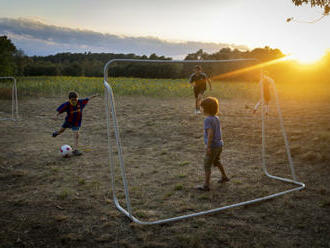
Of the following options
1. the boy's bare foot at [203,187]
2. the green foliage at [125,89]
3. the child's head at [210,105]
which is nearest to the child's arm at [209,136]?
the child's head at [210,105]

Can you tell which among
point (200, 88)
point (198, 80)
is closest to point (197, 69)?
point (198, 80)

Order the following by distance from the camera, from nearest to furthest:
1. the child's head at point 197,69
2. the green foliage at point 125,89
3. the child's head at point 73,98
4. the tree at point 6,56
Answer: the child's head at point 73,98 < the child's head at point 197,69 < the green foliage at point 125,89 < the tree at point 6,56

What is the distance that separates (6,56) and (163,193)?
36.8 meters

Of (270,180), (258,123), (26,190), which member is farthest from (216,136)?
(258,123)

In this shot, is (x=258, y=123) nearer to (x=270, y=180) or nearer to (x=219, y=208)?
(x=270, y=180)

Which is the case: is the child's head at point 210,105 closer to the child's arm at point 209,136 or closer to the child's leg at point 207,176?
the child's arm at point 209,136

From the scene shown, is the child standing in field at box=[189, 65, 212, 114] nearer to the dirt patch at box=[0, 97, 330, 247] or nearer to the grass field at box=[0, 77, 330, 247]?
the grass field at box=[0, 77, 330, 247]

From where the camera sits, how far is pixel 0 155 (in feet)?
23.1

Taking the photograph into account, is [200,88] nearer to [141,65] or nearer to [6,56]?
[141,65]

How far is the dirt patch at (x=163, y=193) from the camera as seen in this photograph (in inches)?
129

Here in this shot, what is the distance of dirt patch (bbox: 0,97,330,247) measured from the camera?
327 centimetres

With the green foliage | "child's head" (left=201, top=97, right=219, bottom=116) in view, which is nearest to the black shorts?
the green foliage

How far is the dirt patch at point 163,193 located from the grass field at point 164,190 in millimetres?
15

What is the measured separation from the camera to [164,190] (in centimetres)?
475
